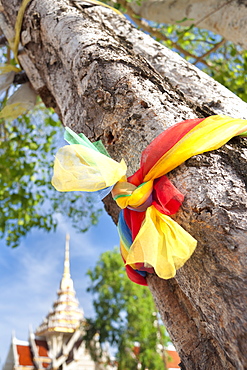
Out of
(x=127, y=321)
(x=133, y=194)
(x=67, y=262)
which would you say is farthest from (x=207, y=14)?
(x=67, y=262)

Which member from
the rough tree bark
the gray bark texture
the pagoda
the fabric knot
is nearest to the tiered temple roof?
the pagoda

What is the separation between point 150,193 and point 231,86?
3492 millimetres

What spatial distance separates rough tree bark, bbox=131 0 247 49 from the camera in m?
2.42

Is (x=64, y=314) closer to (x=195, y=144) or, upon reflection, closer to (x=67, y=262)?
(x=67, y=262)

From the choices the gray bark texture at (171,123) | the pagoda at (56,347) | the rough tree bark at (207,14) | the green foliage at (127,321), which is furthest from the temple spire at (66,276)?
the gray bark texture at (171,123)

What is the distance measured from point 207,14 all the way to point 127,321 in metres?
9.16

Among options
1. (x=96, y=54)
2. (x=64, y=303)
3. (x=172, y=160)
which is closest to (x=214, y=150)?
(x=172, y=160)

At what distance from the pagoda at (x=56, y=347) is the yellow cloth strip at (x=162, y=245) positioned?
1112 centimetres

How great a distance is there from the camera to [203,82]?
4.65 feet

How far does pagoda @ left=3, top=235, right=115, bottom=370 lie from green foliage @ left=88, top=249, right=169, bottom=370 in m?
1.12

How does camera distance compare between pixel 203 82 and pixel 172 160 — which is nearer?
pixel 172 160

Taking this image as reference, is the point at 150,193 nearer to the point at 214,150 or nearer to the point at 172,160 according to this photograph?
the point at 172,160

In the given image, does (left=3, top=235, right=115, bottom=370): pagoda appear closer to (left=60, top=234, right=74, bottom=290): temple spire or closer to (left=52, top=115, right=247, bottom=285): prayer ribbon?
(left=60, top=234, right=74, bottom=290): temple spire

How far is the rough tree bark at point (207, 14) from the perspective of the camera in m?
2.42
